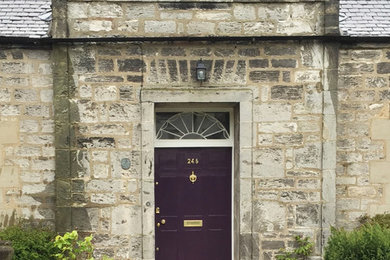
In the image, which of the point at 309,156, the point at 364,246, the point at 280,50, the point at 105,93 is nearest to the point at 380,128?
the point at 309,156

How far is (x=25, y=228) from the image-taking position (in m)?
6.05

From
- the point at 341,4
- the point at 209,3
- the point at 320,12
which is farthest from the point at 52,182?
the point at 341,4

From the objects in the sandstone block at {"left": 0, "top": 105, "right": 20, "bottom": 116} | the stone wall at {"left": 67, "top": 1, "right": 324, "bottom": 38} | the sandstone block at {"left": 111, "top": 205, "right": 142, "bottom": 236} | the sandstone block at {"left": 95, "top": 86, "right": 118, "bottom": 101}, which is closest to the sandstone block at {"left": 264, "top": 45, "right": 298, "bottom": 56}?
the stone wall at {"left": 67, "top": 1, "right": 324, "bottom": 38}

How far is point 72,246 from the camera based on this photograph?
5746 millimetres

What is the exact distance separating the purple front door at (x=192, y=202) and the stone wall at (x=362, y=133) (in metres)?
1.64

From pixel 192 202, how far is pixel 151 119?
4.59ft

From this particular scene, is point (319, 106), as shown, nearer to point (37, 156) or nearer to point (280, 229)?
point (280, 229)

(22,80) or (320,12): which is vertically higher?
(320,12)

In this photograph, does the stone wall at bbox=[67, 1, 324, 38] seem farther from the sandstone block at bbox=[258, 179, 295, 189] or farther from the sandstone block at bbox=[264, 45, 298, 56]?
the sandstone block at bbox=[258, 179, 295, 189]

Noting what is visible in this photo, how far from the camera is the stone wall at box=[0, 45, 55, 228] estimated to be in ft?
19.8

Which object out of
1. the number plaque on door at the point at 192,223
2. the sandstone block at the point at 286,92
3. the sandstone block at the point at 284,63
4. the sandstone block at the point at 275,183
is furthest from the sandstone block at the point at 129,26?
the number plaque on door at the point at 192,223

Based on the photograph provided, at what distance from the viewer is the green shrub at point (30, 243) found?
5.43m

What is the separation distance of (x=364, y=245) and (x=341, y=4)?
3.68 meters

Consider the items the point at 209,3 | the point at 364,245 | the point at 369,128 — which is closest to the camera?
the point at 364,245
